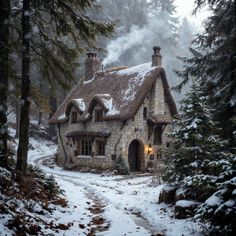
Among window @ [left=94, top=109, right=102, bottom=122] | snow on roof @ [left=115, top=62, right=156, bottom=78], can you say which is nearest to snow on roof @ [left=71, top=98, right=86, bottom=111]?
window @ [left=94, top=109, right=102, bottom=122]

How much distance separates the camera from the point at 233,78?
46.4ft

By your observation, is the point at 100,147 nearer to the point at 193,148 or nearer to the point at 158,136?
the point at 158,136

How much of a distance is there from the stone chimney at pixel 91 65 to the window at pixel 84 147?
23.8 ft

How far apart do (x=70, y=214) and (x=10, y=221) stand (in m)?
3.31

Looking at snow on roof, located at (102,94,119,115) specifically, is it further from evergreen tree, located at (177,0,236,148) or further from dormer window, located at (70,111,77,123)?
evergreen tree, located at (177,0,236,148)

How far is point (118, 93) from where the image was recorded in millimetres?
26609

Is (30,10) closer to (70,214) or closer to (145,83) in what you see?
(70,214)

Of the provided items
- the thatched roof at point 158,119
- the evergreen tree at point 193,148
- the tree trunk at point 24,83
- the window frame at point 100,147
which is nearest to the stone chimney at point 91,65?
the window frame at point 100,147

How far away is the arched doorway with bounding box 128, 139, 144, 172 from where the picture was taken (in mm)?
26125

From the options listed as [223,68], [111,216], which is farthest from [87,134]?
[111,216]

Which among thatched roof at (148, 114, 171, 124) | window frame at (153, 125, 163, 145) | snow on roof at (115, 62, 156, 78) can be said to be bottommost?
window frame at (153, 125, 163, 145)

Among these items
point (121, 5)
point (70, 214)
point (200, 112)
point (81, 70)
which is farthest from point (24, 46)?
point (121, 5)

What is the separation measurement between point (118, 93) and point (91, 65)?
21.7 ft

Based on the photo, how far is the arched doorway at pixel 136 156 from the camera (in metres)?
26.1
